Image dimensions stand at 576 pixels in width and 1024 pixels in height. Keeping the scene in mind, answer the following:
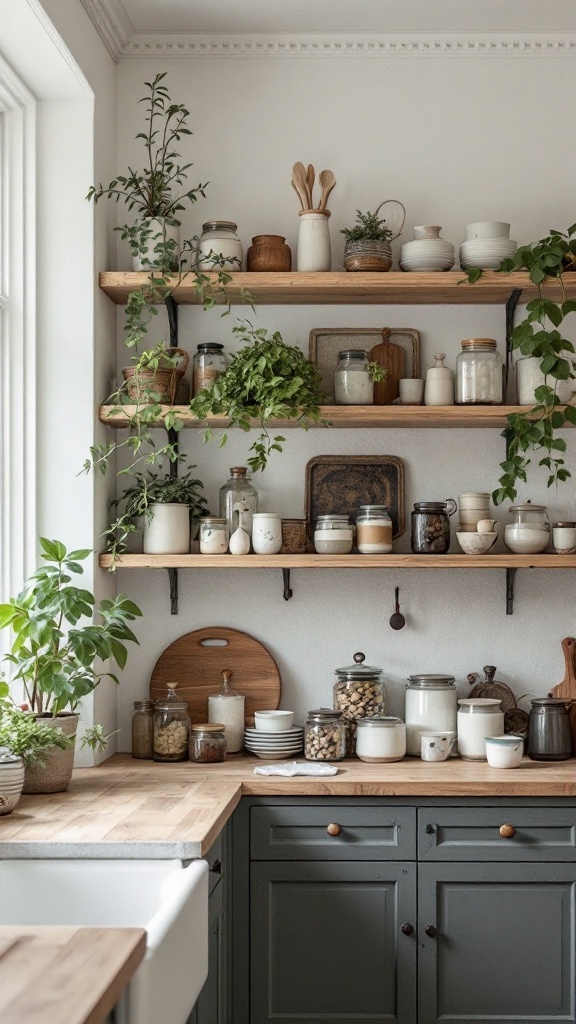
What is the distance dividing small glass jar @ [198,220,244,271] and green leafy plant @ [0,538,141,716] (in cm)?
94

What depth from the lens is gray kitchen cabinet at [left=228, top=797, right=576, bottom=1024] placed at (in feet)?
9.03

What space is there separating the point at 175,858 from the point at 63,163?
199cm

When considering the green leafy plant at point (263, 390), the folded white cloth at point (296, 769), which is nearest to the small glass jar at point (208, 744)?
the folded white cloth at point (296, 769)

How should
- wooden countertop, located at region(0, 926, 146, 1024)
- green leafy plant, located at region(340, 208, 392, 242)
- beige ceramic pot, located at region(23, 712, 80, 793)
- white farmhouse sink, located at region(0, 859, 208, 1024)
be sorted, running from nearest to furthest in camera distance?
wooden countertop, located at region(0, 926, 146, 1024)
white farmhouse sink, located at region(0, 859, 208, 1024)
beige ceramic pot, located at region(23, 712, 80, 793)
green leafy plant, located at region(340, 208, 392, 242)

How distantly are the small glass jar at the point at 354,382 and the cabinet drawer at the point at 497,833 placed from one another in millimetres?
1178

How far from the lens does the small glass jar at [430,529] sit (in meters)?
3.16

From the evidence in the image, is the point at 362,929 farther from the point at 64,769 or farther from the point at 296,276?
the point at 296,276

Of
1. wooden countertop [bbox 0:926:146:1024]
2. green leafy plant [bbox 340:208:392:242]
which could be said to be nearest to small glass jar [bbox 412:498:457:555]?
green leafy plant [bbox 340:208:392:242]

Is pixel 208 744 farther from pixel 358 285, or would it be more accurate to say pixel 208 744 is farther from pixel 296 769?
pixel 358 285

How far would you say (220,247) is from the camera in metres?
3.20

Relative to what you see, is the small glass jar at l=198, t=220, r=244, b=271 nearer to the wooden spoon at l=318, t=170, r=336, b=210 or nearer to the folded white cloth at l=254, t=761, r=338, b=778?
the wooden spoon at l=318, t=170, r=336, b=210

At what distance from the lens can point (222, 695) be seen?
10.6 ft

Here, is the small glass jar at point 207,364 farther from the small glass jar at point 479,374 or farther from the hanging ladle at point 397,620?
the hanging ladle at point 397,620

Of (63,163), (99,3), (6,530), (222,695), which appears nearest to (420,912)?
(222,695)
